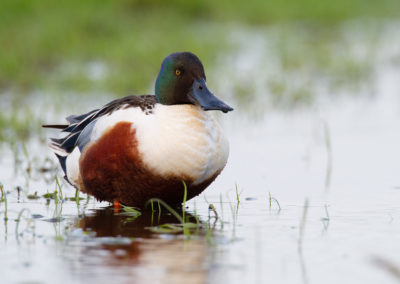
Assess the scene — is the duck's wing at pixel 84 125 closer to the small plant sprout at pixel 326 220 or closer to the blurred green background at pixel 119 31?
the small plant sprout at pixel 326 220

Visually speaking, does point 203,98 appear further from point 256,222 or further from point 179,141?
point 256,222

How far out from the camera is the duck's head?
200 inches

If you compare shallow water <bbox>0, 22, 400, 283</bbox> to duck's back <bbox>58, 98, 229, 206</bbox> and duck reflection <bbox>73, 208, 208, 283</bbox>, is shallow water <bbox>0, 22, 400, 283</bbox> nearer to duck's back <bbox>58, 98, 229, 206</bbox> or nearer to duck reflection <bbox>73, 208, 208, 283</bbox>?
duck reflection <bbox>73, 208, 208, 283</bbox>

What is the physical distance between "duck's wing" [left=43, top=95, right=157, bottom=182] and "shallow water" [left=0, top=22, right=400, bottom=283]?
31 centimetres

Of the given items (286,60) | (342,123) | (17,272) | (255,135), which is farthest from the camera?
(286,60)

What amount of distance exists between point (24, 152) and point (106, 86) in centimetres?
295

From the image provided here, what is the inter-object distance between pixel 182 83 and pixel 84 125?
0.87m

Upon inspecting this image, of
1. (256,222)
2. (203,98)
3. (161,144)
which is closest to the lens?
(161,144)

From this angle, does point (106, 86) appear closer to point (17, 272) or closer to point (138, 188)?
point (138, 188)

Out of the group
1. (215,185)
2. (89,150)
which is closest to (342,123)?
(215,185)

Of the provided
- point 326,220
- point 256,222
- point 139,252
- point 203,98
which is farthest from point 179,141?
point 326,220

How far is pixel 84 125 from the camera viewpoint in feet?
18.5

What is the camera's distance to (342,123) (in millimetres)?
8133

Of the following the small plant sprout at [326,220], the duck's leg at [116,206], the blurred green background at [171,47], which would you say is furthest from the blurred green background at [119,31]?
the small plant sprout at [326,220]
